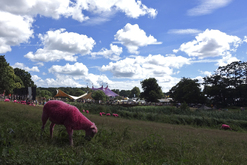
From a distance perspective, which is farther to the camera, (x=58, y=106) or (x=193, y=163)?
(x=58, y=106)

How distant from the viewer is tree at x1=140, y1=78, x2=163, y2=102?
6506cm

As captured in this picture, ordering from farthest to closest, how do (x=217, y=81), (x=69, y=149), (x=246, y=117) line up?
(x=217, y=81) → (x=246, y=117) → (x=69, y=149)

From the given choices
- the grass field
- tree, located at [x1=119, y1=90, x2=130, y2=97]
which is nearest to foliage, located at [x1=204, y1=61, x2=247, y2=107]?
the grass field

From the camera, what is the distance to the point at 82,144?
7.57 meters

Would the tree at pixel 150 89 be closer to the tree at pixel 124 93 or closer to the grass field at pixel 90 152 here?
the grass field at pixel 90 152

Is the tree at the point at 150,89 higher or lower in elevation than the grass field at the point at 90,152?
higher

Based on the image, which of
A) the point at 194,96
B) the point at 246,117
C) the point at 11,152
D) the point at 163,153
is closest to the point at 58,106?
the point at 11,152

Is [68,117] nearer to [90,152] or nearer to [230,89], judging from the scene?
[90,152]

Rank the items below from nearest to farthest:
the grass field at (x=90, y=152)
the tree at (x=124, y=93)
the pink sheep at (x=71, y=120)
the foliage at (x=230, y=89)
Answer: the grass field at (x=90, y=152) → the pink sheep at (x=71, y=120) → the foliage at (x=230, y=89) → the tree at (x=124, y=93)

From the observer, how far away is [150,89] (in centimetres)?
6800

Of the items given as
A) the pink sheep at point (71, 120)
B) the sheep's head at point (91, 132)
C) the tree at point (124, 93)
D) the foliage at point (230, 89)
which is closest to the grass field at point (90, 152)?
the sheep's head at point (91, 132)

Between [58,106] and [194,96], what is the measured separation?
49.2 meters

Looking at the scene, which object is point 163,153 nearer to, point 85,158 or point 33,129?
point 85,158

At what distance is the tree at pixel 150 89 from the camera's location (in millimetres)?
65062
